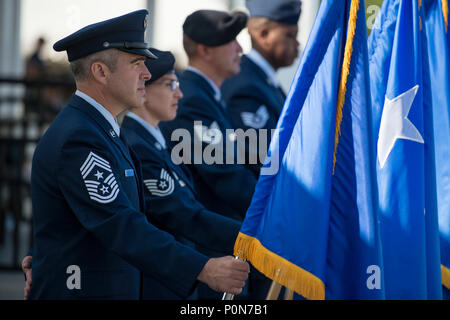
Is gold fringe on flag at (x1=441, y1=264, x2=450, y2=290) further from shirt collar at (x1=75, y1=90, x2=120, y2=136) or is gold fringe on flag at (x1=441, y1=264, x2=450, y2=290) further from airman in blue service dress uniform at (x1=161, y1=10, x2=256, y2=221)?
shirt collar at (x1=75, y1=90, x2=120, y2=136)

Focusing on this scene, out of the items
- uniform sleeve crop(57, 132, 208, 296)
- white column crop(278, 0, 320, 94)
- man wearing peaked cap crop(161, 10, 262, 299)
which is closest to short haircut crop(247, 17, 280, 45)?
man wearing peaked cap crop(161, 10, 262, 299)

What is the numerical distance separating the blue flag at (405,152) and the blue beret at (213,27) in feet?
3.79

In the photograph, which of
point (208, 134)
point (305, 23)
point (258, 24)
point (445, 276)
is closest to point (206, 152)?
point (208, 134)

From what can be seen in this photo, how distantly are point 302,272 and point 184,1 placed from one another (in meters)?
12.9

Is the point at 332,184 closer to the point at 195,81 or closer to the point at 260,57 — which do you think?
the point at 195,81

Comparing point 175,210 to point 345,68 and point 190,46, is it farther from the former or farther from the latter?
point 190,46

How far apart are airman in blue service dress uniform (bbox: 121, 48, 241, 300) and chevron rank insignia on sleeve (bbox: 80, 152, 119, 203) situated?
69cm

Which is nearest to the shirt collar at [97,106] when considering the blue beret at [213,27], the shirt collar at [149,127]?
the shirt collar at [149,127]

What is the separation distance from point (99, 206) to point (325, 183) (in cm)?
85

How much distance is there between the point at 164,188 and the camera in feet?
10.6

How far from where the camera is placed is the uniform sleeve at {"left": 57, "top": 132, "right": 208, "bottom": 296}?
2.49 metres

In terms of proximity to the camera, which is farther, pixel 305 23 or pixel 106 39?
pixel 305 23

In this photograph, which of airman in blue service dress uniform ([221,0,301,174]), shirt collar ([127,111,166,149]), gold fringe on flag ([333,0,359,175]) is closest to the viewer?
gold fringe on flag ([333,0,359,175])

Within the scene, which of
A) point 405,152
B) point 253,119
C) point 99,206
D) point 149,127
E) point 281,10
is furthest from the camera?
point 281,10
